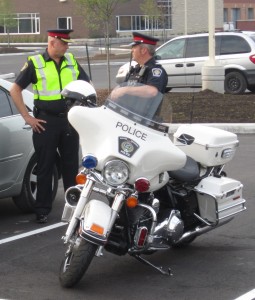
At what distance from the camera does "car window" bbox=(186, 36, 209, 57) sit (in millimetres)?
23172

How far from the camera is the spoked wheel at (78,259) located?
6176mm

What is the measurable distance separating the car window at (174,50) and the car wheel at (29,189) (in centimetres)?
1438

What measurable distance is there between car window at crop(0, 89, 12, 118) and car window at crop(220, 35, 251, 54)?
14.4m

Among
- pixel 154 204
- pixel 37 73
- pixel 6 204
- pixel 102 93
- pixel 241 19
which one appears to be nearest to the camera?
pixel 154 204

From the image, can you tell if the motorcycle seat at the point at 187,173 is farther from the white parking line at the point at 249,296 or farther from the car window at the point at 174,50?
the car window at the point at 174,50

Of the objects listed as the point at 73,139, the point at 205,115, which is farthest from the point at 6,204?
the point at 205,115

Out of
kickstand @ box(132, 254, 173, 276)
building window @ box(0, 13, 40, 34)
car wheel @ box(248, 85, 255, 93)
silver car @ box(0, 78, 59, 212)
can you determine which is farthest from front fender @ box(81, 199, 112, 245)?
building window @ box(0, 13, 40, 34)

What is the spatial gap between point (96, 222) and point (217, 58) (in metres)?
16.9

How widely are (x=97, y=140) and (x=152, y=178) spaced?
49 cm

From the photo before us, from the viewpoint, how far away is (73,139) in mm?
8555

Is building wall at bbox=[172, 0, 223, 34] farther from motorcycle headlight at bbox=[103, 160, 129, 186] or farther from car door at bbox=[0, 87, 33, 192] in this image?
motorcycle headlight at bbox=[103, 160, 129, 186]

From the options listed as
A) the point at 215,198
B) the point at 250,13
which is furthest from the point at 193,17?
the point at 215,198

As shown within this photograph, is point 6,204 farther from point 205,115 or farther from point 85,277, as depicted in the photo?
point 205,115

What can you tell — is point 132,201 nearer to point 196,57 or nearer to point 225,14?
point 196,57
